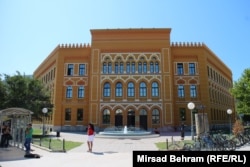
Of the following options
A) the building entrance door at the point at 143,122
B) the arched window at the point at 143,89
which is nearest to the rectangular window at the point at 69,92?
the arched window at the point at 143,89

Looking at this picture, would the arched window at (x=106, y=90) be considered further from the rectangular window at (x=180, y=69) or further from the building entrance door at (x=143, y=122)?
the rectangular window at (x=180, y=69)

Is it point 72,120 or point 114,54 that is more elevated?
point 114,54

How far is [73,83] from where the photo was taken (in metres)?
39.2

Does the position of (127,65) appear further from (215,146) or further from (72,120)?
(215,146)

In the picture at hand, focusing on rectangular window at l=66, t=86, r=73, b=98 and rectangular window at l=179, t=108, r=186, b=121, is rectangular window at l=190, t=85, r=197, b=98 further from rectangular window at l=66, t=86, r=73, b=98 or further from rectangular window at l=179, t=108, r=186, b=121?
rectangular window at l=66, t=86, r=73, b=98

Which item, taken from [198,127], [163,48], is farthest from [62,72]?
[198,127]

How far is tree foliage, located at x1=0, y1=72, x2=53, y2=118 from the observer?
89.2ft

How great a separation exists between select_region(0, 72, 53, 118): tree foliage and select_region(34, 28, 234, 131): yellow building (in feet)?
29.4

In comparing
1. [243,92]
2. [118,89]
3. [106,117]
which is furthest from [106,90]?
[243,92]

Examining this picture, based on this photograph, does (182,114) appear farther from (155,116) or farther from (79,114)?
(79,114)

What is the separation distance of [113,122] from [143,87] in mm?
7034

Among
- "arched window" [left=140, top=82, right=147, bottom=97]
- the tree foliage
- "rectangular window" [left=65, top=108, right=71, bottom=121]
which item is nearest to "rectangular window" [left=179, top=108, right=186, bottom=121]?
"arched window" [left=140, top=82, right=147, bottom=97]

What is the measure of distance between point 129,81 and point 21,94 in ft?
52.6

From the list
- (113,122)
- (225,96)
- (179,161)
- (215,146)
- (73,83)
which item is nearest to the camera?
(179,161)
